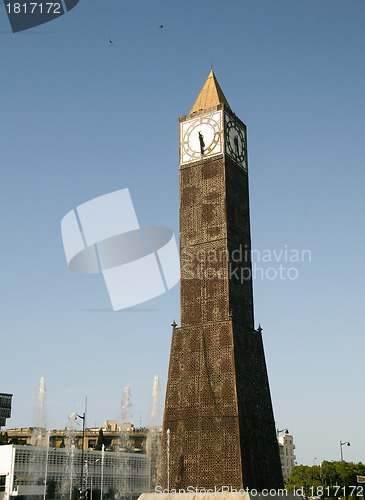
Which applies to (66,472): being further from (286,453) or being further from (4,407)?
(286,453)

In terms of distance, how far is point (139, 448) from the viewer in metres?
87.8

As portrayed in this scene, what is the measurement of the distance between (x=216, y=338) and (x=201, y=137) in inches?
506

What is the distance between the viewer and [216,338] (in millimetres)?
34062

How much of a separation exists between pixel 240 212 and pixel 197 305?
21.5 ft

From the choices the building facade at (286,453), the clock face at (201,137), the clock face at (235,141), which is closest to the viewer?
the clock face at (201,137)

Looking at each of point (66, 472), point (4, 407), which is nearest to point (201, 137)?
point (66, 472)

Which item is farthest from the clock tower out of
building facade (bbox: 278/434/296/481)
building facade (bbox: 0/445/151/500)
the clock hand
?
building facade (bbox: 278/434/296/481)

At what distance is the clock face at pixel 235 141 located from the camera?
38.2 meters

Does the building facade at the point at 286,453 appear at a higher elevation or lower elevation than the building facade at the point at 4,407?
lower

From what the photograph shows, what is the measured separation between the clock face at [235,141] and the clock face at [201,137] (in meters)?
0.63

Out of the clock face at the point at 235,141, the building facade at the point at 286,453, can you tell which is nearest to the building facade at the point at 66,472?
the clock face at the point at 235,141

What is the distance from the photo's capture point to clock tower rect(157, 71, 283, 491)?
3164 centimetres

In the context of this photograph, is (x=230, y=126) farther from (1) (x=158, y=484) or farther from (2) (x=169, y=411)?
(1) (x=158, y=484)

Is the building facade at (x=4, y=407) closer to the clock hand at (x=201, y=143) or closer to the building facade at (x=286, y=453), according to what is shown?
the building facade at (x=286, y=453)
